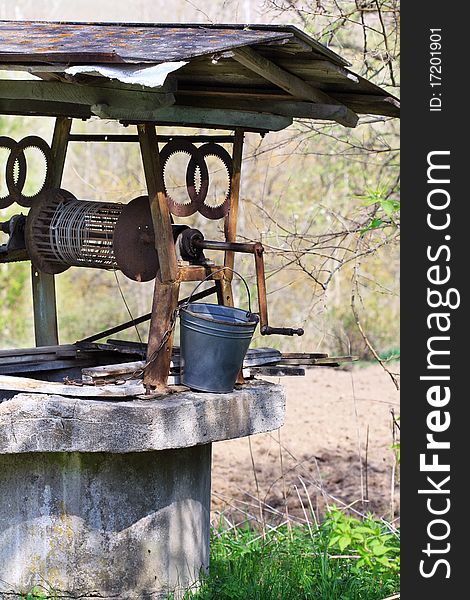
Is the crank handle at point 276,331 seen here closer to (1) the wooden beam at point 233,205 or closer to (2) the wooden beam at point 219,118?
(1) the wooden beam at point 233,205

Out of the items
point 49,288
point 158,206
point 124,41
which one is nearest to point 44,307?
point 49,288

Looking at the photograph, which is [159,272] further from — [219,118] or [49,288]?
[49,288]

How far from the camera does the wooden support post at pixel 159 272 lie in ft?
16.4

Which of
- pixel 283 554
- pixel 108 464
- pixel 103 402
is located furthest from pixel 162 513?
pixel 283 554

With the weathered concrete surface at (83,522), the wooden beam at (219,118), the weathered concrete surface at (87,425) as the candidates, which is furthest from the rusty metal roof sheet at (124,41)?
the weathered concrete surface at (83,522)

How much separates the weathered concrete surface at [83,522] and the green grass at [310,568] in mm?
426

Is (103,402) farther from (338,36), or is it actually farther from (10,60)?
(338,36)

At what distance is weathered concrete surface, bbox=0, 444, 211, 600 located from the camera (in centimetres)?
495

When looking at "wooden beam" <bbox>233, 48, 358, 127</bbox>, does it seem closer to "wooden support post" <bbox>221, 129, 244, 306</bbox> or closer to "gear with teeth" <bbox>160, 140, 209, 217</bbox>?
"wooden support post" <bbox>221, 129, 244, 306</bbox>

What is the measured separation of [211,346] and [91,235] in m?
1.01

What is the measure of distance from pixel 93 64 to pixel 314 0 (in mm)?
3637

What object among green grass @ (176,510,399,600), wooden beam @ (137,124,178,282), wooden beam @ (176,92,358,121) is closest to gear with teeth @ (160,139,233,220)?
wooden beam @ (137,124,178,282)

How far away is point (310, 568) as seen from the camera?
231 inches

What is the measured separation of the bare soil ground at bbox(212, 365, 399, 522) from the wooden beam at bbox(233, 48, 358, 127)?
2.44m
